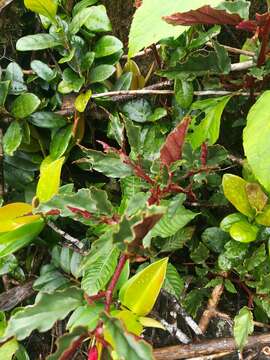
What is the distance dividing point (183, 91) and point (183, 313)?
50cm

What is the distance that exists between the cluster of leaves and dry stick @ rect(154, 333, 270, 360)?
0.21ft

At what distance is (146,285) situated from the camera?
97 cm

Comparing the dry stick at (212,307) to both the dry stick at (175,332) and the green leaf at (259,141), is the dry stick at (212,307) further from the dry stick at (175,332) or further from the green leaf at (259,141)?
the green leaf at (259,141)

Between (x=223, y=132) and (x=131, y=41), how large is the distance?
19.8 inches

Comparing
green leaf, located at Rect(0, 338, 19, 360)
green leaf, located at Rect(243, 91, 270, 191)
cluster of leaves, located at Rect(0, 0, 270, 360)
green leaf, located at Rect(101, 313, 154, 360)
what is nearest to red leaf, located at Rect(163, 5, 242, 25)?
cluster of leaves, located at Rect(0, 0, 270, 360)

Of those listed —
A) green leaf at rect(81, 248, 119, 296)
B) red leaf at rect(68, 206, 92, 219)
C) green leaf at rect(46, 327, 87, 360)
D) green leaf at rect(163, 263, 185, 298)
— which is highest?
red leaf at rect(68, 206, 92, 219)

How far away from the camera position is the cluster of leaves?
906 millimetres

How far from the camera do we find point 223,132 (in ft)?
4.40

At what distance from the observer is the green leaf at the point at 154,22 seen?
90 centimetres

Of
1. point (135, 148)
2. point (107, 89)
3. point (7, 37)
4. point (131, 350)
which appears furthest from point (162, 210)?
point (7, 37)

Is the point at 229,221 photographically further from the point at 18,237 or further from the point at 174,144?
the point at 18,237

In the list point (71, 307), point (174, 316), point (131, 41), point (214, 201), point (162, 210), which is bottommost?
point (174, 316)

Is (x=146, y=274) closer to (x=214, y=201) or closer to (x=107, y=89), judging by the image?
(x=214, y=201)

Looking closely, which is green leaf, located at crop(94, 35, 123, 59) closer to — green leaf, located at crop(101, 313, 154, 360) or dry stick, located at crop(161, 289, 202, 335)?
dry stick, located at crop(161, 289, 202, 335)
